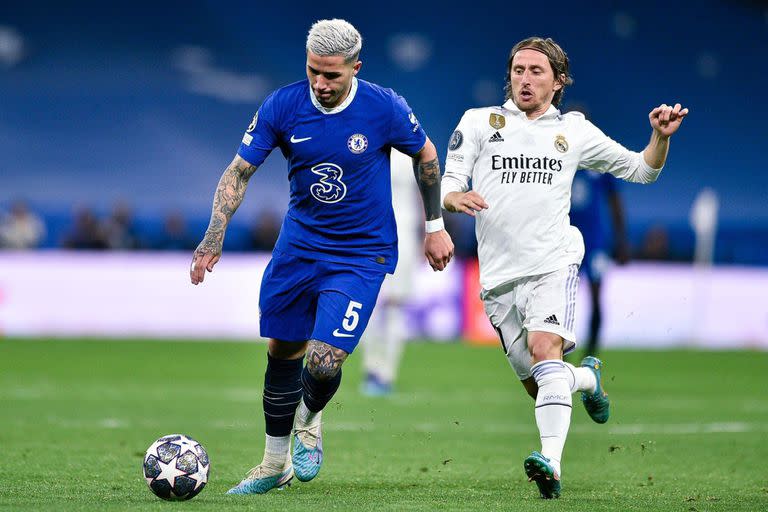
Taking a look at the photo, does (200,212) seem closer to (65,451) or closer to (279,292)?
(65,451)

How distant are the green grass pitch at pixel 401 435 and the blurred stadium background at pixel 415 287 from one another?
0.15ft

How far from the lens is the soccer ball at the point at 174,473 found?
5625mm

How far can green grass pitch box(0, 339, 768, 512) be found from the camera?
19.5 ft

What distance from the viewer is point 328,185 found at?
6.15m

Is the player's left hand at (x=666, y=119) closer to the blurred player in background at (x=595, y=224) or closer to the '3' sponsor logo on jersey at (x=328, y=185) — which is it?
the '3' sponsor logo on jersey at (x=328, y=185)

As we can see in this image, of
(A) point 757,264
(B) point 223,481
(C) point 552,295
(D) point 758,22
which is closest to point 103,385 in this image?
(B) point 223,481

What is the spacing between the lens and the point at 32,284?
Answer: 1941 cm

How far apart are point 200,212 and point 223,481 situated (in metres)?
19.9

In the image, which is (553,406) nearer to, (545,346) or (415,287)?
(545,346)

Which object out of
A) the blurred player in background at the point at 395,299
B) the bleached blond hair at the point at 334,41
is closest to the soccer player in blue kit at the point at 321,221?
the bleached blond hair at the point at 334,41

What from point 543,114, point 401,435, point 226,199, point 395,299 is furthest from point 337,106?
point 395,299

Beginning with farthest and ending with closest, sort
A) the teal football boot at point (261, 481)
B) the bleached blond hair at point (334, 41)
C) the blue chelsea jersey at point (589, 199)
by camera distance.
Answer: the blue chelsea jersey at point (589, 199), the teal football boot at point (261, 481), the bleached blond hair at point (334, 41)

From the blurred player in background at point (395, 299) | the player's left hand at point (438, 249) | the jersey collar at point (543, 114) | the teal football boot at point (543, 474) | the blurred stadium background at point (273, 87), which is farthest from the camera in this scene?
the blurred stadium background at point (273, 87)

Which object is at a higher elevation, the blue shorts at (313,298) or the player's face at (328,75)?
the player's face at (328,75)
